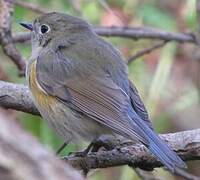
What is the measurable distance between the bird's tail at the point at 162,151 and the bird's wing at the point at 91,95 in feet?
0.16

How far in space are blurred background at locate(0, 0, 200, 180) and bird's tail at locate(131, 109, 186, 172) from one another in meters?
1.08

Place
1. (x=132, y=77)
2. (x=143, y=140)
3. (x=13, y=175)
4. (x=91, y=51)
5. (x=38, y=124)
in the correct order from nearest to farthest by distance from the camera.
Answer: (x=13, y=175)
(x=143, y=140)
(x=91, y=51)
(x=38, y=124)
(x=132, y=77)

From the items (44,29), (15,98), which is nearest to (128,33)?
(44,29)

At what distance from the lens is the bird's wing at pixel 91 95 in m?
2.81

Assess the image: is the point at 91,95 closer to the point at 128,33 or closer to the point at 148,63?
the point at 128,33

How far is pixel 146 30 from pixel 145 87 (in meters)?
0.81

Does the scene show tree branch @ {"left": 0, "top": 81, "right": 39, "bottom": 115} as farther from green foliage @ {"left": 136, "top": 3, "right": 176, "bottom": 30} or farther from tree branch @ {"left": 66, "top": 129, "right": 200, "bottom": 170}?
green foliage @ {"left": 136, "top": 3, "right": 176, "bottom": 30}

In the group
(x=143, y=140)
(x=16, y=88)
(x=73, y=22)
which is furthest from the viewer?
(x=73, y=22)

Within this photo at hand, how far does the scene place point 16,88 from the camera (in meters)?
3.13

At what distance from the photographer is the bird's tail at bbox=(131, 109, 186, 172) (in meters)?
2.43

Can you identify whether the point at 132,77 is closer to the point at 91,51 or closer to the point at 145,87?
the point at 145,87

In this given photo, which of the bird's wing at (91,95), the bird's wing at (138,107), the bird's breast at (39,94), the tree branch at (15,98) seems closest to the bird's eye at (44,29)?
the bird's wing at (91,95)

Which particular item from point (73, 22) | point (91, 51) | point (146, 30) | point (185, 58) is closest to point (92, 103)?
point (91, 51)

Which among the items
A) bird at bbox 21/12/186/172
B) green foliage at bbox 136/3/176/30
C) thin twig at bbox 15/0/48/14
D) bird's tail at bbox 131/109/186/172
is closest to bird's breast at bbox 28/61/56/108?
bird at bbox 21/12/186/172
